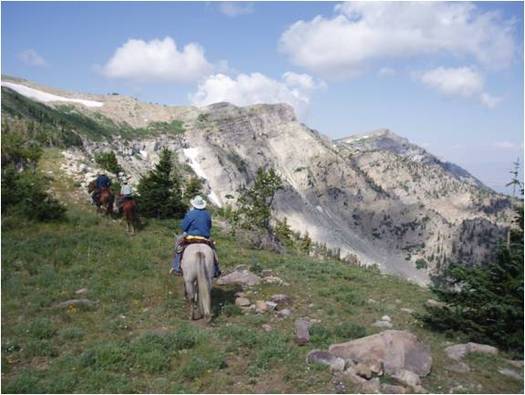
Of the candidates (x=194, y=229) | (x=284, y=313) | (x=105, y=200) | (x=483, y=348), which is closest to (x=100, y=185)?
(x=105, y=200)

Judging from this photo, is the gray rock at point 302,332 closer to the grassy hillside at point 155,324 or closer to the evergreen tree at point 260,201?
the grassy hillside at point 155,324

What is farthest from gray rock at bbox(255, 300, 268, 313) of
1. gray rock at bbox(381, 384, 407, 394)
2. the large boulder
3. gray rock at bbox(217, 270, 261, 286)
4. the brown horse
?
the brown horse

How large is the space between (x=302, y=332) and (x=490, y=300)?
5.35m

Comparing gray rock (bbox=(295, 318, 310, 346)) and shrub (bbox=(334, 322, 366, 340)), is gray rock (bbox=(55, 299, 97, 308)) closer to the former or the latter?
gray rock (bbox=(295, 318, 310, 346))

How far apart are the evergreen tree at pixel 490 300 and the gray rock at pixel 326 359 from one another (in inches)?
186

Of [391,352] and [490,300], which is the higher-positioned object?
[490,300]

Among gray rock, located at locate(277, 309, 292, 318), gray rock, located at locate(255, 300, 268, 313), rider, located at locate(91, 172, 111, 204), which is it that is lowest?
gray rock, located at locate(277, 309, 292, 318)

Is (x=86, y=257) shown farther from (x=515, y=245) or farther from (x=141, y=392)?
(x=515, y=245)

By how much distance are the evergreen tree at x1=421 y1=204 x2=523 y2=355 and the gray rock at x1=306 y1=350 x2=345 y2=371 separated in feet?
15.5

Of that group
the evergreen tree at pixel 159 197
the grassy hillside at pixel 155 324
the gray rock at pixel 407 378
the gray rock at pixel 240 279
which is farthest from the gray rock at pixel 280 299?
the evergreen tree at pixel 159 197

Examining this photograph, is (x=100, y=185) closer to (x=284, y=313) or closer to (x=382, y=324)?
(x=284, y=313)

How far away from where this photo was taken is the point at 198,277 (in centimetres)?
1545

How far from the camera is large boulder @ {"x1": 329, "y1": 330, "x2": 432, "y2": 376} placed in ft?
38.4

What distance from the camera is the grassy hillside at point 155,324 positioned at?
36.5 feet
